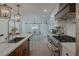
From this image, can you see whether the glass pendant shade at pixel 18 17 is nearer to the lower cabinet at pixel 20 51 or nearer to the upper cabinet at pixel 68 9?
the lower cabinet at pixel 20 51

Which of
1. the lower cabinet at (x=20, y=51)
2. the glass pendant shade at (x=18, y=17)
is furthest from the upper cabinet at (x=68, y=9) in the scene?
the glass pendant shade at (x=18, y=17)

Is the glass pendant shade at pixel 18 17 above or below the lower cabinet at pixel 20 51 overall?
above

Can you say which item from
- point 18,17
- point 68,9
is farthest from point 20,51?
point 18,17

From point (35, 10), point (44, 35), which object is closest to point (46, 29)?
point (44, 35)

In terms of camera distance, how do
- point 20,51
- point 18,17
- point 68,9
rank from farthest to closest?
point 18,17, point 20,51, point 68,9

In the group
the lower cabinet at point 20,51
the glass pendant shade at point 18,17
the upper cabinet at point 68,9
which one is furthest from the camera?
the glass pendant shade at point 18,17

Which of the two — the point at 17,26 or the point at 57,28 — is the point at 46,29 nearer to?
the point at 57,28

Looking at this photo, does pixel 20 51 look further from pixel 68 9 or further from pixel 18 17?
pixel 18 17

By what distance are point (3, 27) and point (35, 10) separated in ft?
5.82

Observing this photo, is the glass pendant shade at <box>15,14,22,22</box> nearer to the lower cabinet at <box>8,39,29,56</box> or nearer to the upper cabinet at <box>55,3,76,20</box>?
the lower cabinet at <box>8,39,29,56</box>

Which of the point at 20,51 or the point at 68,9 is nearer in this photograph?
the point at 68,9

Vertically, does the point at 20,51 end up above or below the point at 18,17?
below

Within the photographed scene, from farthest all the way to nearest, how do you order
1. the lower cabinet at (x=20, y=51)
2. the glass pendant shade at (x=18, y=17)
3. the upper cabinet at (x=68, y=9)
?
the glass pendant shade at (x=18, y=17), the upper cabinet at (x=68, y=9), the lower cabinet at (x=20, y=51)

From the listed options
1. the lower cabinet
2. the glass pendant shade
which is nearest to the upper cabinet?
the lower cabinet
